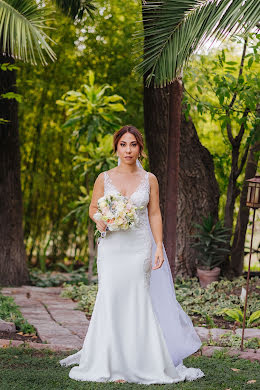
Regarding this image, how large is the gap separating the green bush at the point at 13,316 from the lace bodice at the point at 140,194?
73.0 inches

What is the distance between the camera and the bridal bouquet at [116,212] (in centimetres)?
364

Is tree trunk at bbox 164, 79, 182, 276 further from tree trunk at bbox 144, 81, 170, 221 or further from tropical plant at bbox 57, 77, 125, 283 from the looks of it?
tropical plant at bbox 57, 77, 125, 283

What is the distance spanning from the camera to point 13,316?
212 inches

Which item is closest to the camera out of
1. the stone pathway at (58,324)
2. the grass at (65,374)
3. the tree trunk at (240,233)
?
the grass at (65,374)

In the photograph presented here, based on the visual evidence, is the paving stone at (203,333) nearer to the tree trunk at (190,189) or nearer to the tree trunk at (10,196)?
the tree trunk at (190,189)

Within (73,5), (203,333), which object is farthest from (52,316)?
(73,5)

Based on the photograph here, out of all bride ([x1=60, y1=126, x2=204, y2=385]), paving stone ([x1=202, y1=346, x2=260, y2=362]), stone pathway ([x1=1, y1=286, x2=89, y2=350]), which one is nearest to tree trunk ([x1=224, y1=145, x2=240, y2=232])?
stone pathway ([x1=1, y1=286, x2=89, y2=350])

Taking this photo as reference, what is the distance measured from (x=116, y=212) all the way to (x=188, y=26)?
6.79 ft

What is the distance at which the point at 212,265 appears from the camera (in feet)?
24.4

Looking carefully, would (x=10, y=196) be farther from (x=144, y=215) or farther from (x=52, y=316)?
(x=144, y=215)

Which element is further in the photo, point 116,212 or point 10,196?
point 10,196

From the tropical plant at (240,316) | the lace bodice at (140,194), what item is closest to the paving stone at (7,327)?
the lace bodice at (140,194)

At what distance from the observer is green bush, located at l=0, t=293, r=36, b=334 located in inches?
203

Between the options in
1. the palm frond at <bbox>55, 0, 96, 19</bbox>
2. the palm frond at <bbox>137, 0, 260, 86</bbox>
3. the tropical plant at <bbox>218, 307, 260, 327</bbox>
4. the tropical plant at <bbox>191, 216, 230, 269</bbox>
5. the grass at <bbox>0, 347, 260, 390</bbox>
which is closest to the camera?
the grass at <bbox>0, 347, 260, 390</bbox>
